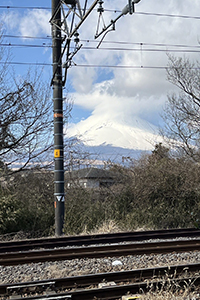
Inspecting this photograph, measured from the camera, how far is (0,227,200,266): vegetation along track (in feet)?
25.5

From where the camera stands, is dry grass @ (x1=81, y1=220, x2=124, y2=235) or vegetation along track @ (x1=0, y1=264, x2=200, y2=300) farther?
dry grass @ (x1=81, y1=220, x2=124, y2=235)

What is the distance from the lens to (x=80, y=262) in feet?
24.9

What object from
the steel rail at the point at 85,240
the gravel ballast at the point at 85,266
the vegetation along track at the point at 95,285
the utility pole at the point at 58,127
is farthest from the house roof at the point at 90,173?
the vegetation along track at the point at 95,285

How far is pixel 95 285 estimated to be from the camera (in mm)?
6059

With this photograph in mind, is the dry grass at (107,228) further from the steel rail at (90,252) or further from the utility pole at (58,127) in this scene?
the steel rail at (90,252)

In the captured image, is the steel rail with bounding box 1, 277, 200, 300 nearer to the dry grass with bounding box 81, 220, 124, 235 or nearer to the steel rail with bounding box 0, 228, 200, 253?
the steel rail with bounding box 0, 228, 200, 253

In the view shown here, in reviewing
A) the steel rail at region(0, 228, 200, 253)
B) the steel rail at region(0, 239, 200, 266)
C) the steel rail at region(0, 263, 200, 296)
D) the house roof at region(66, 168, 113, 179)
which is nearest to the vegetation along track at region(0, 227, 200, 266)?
the steel rail at region(0, 239, 200, 266)

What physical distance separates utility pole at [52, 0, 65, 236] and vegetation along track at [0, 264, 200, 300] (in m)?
5.71

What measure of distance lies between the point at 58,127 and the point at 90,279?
699cm

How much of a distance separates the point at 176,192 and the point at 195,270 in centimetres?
928

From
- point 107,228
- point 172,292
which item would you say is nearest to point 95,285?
point 172,292

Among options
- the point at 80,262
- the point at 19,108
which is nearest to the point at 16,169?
the point at 19,108

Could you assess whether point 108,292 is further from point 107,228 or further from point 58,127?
point 58,127

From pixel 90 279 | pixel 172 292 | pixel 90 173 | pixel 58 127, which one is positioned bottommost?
pixel 172 292
